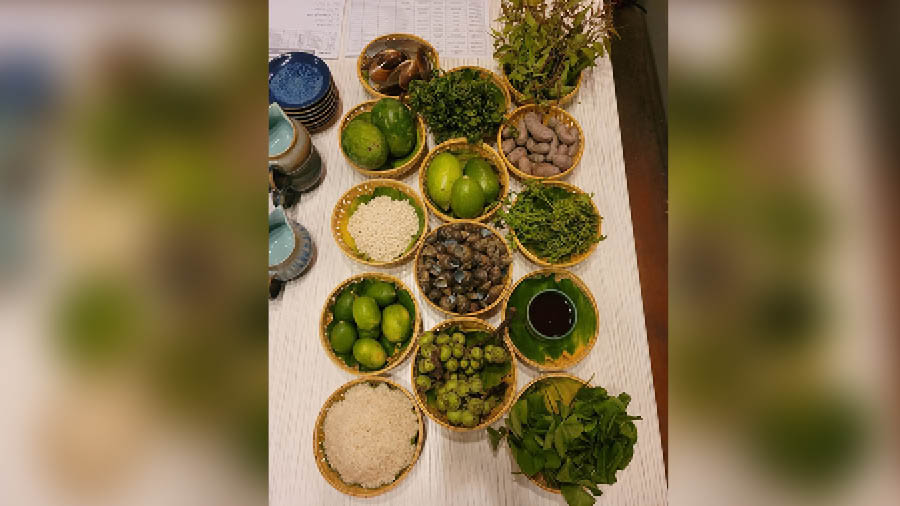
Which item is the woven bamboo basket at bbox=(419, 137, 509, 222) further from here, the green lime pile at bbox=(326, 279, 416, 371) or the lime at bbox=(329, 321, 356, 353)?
the lime at bbox=(329, 321, 356, 353)

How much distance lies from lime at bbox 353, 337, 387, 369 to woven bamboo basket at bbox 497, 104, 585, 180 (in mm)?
725

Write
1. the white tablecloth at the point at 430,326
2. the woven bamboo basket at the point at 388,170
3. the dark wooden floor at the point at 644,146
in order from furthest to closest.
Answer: the dark wooden floor at the point at 644,146, the woven bamboo basket at the point at 388,170, the white tablecloth at the point at 430,326

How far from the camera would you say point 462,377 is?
54.9 inches

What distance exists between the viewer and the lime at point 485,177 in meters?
1.65

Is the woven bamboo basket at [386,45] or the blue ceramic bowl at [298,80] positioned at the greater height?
the woven bamboo basket at [386,45]

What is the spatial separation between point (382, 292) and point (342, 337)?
0.59 ft

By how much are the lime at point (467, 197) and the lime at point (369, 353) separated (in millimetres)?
495

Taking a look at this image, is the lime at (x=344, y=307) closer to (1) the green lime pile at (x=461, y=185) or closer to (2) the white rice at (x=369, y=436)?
(2) the white rice at (x=369, y=436)

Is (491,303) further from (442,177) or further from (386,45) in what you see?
(386,45)
